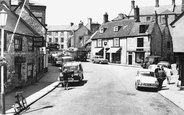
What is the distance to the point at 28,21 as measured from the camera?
2436cm

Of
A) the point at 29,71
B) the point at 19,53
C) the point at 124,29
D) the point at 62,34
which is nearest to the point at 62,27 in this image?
the point at 62,34

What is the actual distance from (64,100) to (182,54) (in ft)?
35.6

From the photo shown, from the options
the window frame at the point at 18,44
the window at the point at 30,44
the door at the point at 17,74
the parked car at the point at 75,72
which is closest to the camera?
the window frame at the point at 18,44

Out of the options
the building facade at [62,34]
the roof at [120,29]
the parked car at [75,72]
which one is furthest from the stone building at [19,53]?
the building facade at [62,34]

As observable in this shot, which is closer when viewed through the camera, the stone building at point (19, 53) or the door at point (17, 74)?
the stone building at point (19, 53)

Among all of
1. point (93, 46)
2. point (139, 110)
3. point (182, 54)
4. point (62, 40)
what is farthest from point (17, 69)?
point (62, 40)

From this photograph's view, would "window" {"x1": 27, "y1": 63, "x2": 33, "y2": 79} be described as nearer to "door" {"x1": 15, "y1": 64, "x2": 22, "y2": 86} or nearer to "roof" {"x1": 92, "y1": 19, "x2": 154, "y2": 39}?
"door" {"x1": 15, "y1": 64, "x2": 22, "y2": 86}

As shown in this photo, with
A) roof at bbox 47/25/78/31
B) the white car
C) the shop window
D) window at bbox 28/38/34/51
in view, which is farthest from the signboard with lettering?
roof at bbox 47/25/78/31

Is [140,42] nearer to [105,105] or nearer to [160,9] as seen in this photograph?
[105,105]

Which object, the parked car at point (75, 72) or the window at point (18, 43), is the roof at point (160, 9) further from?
Result: the window at point (18, 43)

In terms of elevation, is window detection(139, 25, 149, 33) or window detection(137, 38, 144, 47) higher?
window detection(139, 25, 149, 33)

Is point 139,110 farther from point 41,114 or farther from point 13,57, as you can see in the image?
point 13,57

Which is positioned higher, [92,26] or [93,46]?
[92,26]

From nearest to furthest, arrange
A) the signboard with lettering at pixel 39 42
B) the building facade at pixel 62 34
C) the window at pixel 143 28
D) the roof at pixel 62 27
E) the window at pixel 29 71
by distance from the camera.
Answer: the window at pixel 29 71 → the signboard with lettering at pixel 39 42 → the window at pixel 143 28 → the building facade at pixel 62 34 → the roof at pixel 62 27
